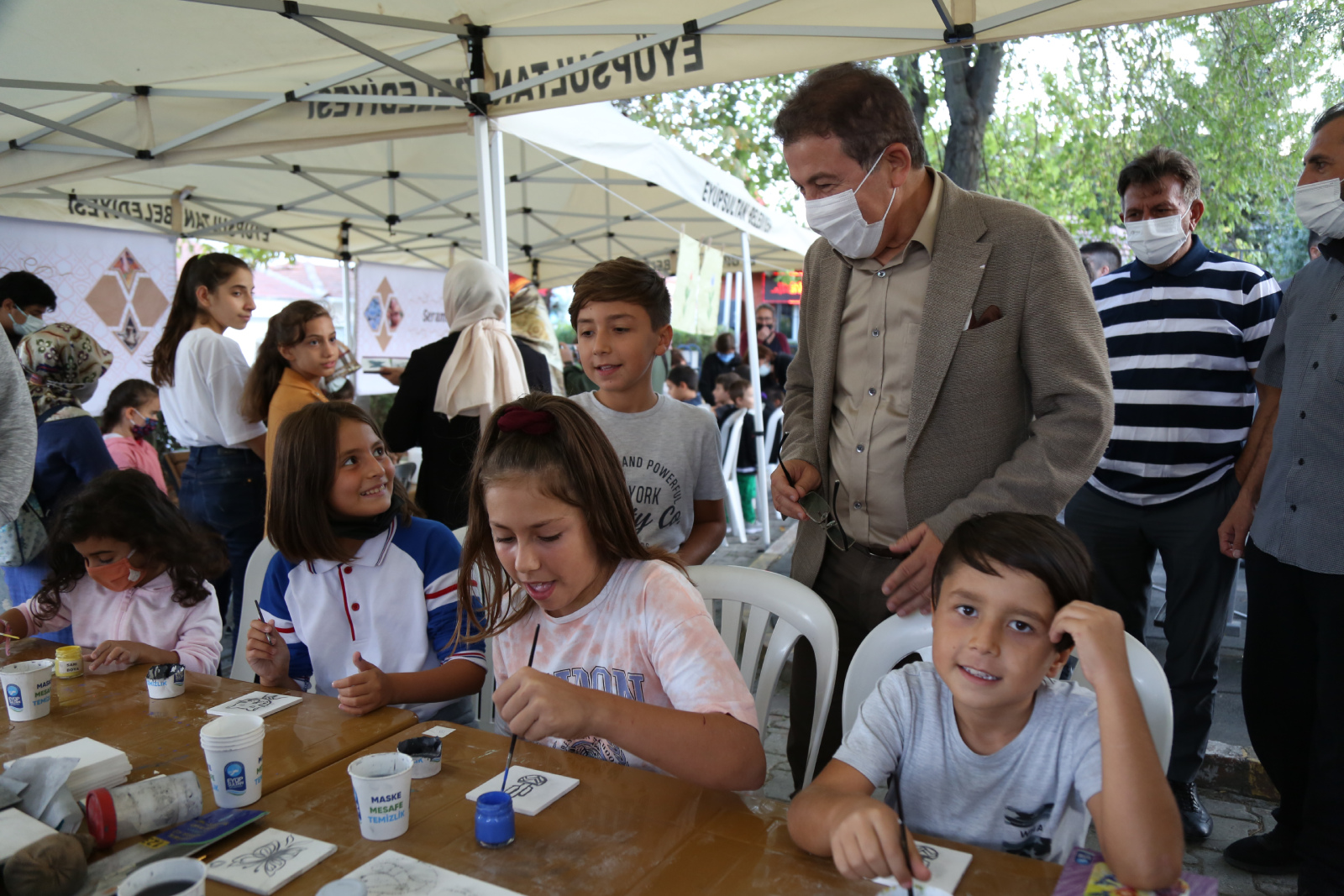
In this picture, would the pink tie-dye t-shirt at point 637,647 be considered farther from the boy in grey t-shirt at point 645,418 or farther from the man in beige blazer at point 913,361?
the boy in grey t-shirt at point 645,418

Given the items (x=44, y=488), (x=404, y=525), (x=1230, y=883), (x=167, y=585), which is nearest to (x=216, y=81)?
(x=44, y=488)

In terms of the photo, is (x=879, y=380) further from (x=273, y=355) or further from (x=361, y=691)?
(x=273, y=355)

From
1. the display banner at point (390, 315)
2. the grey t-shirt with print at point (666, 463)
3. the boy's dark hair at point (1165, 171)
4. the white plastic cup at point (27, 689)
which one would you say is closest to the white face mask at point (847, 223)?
the grey t-shirt with print at point (666, 463)

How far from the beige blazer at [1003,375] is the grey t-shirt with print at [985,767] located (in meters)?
0.45

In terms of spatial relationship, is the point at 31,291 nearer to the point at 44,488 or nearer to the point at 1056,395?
the point at 44,488

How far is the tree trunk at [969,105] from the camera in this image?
7.71 metres

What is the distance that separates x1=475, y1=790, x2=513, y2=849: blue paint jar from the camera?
1.16m

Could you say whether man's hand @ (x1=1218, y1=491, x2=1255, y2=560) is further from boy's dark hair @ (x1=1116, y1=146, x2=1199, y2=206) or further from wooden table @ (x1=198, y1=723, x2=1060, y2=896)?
wooden table @ (x1=198, y1=723, x2=1060, y2=896)

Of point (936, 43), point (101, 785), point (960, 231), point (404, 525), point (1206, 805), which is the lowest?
point (1206, 805)

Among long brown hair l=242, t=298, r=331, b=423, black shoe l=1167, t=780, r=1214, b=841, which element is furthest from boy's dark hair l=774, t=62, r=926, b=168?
long brown hair l=242, t=298, r=331, b=423

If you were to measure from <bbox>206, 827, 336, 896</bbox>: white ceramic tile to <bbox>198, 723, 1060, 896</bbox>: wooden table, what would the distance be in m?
0.02

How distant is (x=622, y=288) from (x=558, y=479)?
0.89 meters

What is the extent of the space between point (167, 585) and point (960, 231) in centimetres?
236

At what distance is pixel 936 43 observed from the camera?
2.97m
